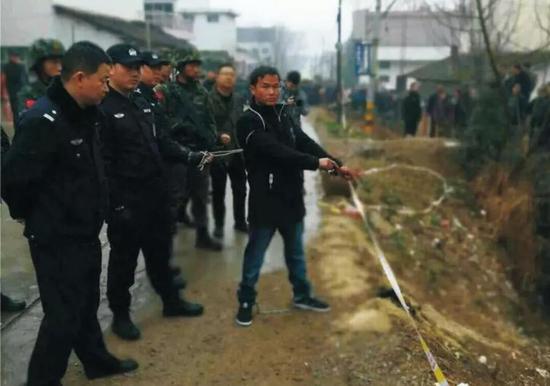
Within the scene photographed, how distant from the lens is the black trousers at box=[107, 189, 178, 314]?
3975 millimetres

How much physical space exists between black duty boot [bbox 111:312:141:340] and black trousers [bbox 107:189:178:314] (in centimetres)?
5

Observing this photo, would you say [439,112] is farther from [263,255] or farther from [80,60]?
[80,60]

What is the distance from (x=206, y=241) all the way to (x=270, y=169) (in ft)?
7.33

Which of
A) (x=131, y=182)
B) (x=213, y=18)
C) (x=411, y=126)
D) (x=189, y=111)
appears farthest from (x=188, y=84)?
(x=213, y=18)

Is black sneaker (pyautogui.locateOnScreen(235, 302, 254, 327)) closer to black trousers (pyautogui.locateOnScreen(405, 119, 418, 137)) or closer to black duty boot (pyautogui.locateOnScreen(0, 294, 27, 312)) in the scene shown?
black duty boot (pyautogui.locateOnScreen(0, 294, 27, 312))

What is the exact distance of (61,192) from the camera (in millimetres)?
3037

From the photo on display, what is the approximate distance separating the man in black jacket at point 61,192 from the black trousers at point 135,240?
29.1 inches

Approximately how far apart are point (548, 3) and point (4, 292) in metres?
8.96

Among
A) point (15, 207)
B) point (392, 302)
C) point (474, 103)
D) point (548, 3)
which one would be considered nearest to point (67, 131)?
point (15, 207)

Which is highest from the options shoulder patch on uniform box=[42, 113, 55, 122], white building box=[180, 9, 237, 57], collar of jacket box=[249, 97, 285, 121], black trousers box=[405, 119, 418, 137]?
white building box=[180, 9, 237, 57]

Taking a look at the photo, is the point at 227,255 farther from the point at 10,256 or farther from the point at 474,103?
the point at 474,103

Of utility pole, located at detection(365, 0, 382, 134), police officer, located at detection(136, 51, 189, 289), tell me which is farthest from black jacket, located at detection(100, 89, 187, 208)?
utility pole, located at detection(365, 0, 382, 134)

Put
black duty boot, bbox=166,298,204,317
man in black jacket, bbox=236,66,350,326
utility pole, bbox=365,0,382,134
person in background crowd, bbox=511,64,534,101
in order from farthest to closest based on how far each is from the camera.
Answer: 1. utility pole, bbox=365,0,382,134
2. person in background crowd, bbox=511,64,534,101
3. black duty boot, bbox=166,298,204,317
4. man in black jacket, bbox=236,66,350,326

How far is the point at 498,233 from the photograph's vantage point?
8891mm
